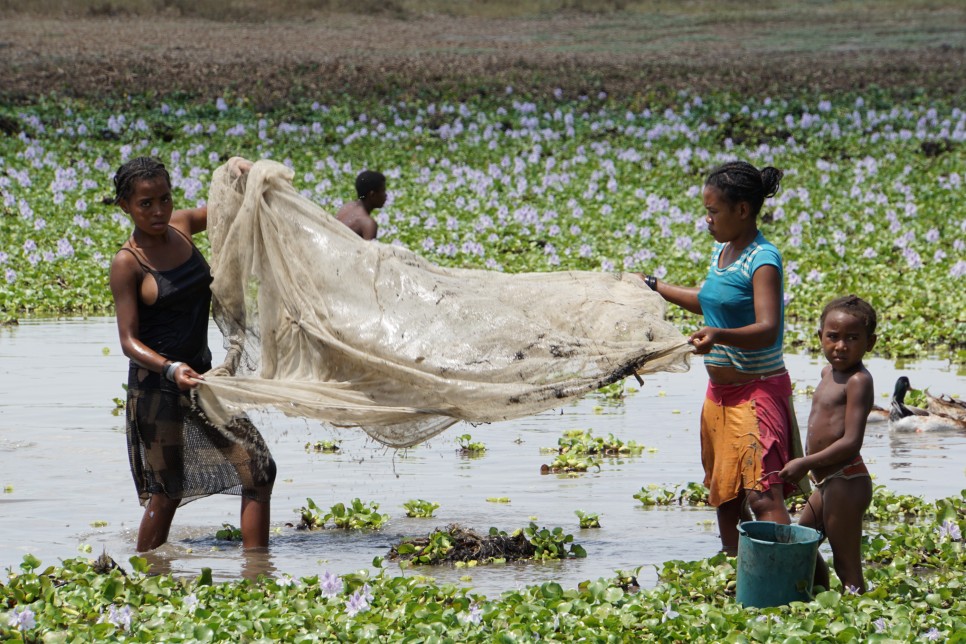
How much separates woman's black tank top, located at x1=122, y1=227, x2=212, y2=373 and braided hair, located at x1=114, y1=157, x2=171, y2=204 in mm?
216

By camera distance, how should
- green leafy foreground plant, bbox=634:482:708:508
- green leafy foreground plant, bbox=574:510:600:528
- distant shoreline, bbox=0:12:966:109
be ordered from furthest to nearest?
distant shoreline, bbox=0:12:966:109, green leafy foreground plant, bbox=634:482:708:508, green leafy foreground plant, bbox=574:510:600:528

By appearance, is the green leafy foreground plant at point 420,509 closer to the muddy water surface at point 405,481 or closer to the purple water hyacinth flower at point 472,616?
the muddy water surface at point 405,481

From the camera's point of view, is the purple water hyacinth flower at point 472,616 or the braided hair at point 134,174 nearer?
the purple water hyacinth flower at point 472,616

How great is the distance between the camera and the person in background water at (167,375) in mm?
5668

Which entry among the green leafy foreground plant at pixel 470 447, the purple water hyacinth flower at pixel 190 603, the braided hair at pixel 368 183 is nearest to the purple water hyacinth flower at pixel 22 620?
the purple water hyacinth flower at pixel 190 603

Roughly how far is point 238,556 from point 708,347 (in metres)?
2.05

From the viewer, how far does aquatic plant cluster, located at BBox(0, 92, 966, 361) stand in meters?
12.8

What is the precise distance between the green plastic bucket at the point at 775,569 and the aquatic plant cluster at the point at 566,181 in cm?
573

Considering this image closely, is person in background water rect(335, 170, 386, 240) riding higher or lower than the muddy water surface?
higher

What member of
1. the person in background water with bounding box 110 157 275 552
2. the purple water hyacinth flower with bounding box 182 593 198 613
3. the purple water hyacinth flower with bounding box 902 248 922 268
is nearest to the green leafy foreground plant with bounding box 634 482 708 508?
the person in background water with bounding box 110 157 275 552

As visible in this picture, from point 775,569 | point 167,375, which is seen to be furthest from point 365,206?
point 775,569

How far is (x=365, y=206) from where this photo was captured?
31.0ft

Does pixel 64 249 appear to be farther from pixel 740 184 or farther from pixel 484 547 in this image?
pixel 740 184

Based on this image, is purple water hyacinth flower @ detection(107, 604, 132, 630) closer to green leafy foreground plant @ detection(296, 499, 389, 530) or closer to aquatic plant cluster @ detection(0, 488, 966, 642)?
aquatic plant cluster @ detection(0, 488, 966, 642)
